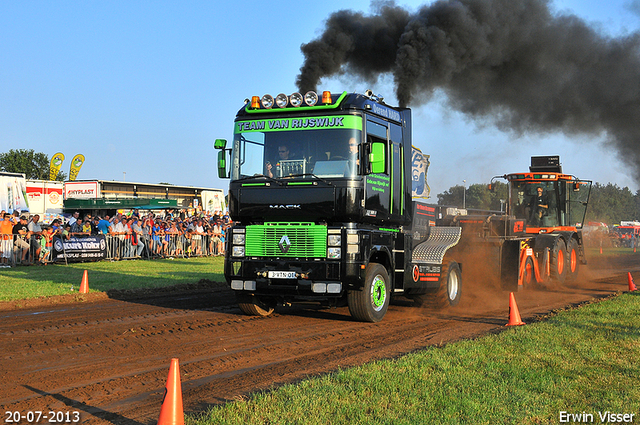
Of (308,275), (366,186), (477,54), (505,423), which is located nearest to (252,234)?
(308,275)

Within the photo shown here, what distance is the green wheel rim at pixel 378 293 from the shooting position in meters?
9.98

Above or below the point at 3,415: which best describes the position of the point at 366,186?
above

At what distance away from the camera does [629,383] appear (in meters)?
5.82

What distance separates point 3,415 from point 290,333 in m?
4.78

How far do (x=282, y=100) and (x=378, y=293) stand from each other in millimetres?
3727

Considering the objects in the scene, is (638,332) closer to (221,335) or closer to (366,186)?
(366,186)

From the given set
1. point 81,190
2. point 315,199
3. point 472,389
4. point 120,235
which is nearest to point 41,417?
point 472,389

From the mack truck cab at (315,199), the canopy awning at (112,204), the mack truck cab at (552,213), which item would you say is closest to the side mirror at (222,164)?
the mack truck cab at (315,199)

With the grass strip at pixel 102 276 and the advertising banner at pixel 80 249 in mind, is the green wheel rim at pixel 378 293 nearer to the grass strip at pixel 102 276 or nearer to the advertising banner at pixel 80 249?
the grass strip at pixel 102 276

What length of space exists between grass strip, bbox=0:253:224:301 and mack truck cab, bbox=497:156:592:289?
9.44m

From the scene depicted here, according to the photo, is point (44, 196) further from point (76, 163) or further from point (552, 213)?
point (552, 213)

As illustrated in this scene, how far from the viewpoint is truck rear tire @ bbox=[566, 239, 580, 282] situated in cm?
1862

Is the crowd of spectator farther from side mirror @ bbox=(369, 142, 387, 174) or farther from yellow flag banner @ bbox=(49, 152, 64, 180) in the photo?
yellow flag banner @ bbox=(49, 152, 64, 180)

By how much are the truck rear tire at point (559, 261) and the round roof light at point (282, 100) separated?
10887 mm
